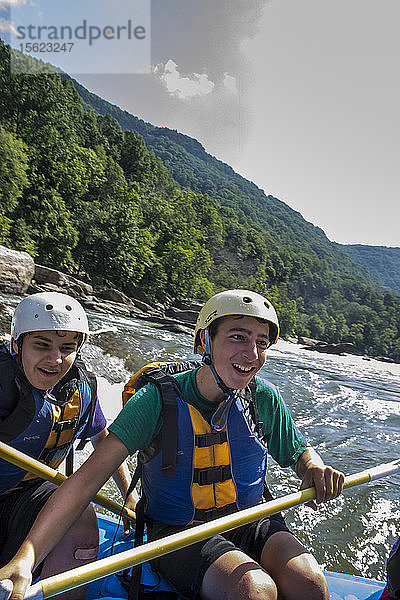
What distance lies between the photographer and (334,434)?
7.41 meters

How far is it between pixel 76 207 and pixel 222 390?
30.3m

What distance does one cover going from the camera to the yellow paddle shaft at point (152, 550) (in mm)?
1298

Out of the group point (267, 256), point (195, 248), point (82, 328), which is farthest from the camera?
point (267, 256)

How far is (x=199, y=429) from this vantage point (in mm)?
1958

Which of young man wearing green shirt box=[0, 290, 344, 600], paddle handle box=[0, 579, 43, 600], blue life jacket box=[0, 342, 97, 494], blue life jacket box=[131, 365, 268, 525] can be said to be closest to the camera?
paddle handle box=[0, 579, 43, 600]

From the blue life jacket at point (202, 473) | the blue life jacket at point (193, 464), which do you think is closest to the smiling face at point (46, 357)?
the blue life jacket at point (193, 464)

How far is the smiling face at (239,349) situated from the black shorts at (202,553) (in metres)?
0.63

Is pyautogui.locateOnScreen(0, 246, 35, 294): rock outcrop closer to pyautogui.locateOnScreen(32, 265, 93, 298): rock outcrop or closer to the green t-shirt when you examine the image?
pyautogui.locateOnScreen(32, 265, 93, 298): rock outcrop

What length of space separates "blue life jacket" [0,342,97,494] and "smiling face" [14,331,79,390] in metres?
0.06

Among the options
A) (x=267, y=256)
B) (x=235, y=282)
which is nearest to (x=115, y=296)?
(x=235, y=282)

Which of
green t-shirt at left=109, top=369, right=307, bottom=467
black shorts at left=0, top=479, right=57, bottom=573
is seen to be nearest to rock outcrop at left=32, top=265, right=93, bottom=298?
black shorts at left=0, top=479, right=57, bottom=573

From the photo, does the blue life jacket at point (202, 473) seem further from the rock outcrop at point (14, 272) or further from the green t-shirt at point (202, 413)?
the rock outcrop at point (14, 272)

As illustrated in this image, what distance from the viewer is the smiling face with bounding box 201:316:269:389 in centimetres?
193

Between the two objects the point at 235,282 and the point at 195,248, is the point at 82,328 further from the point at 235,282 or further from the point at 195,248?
the point at 235,282
